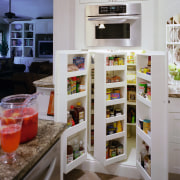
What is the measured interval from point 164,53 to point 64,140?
125 centimetres

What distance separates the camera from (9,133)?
839mm

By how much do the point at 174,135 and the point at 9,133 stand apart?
1956 millimetres

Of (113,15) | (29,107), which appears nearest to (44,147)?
(29,107)

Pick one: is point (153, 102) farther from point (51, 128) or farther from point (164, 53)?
point (51, 128)

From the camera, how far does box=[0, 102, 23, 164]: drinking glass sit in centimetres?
84

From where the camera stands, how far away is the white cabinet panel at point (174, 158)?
2.33 meters

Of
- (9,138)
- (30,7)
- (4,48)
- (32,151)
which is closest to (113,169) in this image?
(32,151)

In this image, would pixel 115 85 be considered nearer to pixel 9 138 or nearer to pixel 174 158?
pixel 174 158

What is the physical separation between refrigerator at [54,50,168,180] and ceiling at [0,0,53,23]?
3734 mm

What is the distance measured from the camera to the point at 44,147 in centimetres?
97

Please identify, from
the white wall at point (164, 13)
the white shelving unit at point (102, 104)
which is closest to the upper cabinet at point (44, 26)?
the white wall at point (164, 13)

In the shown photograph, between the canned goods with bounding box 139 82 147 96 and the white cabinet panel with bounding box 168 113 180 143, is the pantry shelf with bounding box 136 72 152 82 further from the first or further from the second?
the white cabinet panel with bounding box 168 113 180 143

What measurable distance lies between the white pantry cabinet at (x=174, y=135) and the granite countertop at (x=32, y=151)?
146 centimetres

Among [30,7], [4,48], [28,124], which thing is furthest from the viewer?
[4,48]
